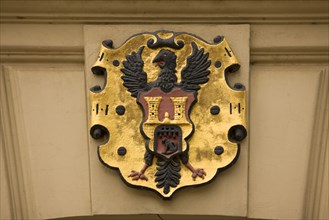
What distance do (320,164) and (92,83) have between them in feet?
2.36

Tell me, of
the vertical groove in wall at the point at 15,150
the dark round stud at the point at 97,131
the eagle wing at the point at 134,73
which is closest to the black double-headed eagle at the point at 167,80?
the eagle wing at the point at 134,73

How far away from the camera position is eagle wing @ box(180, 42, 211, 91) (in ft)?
4.91

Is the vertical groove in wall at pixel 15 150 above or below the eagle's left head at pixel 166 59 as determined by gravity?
below

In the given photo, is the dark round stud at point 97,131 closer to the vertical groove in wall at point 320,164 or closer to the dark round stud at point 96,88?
the dark round stud at point 96,88

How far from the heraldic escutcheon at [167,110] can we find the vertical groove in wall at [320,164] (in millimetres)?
231

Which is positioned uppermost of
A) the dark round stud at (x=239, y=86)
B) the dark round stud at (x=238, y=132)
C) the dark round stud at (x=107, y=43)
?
the dark round stud at (x=107, y=43)

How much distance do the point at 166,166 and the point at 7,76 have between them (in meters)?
0.55

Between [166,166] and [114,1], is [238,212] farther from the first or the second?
[114,1]

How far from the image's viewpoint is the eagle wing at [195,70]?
1.50m

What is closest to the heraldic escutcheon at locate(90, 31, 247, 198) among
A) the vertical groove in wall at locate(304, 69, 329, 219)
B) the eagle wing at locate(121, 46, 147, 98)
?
the eagle wing at locate(121, 46, 147, 98)

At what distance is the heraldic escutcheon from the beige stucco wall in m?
0.05

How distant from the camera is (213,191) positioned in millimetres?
1517

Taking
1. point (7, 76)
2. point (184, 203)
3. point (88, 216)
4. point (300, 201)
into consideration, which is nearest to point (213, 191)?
point (184, 203)

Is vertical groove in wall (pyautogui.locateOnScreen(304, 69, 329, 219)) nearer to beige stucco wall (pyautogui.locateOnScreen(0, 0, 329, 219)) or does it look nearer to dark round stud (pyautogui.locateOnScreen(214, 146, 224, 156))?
beige stucco wall (pyautogui.locateOnScreen(0, 0, 329, 219))
